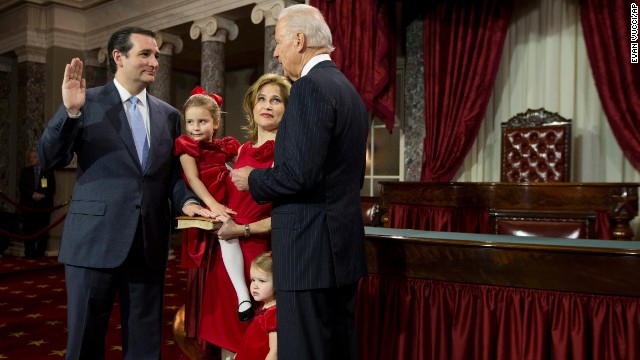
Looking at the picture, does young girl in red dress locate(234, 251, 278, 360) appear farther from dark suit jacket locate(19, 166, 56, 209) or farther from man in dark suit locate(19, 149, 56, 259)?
dark suit jacket locate(19, 166, 56, 209)

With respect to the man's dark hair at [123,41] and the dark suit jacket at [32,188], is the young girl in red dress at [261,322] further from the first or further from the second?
the dark suit jacket at [32,188]

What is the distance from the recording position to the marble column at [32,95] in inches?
383

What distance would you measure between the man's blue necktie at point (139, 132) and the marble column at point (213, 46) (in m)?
5.61

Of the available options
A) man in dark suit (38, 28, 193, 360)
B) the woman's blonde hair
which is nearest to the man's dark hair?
man in dark suit (38, 28, 193, 360)

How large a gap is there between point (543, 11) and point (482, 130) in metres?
1.57

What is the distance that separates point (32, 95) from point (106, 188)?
8909 mm

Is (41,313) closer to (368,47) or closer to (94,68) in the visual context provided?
(368,47)

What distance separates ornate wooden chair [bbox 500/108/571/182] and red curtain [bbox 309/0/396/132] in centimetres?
146

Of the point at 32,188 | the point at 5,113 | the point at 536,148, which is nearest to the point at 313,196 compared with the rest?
the point at 536,148

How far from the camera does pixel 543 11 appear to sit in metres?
6.33

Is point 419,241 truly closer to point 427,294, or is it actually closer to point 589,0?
point 427,294

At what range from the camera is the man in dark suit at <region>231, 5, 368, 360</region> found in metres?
1.79

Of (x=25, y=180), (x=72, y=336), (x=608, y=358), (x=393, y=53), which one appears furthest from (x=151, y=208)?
(x=25, y=180)

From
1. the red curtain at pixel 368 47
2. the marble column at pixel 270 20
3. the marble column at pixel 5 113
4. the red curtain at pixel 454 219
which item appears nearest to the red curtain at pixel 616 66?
the red curtain at pixel 454 219
